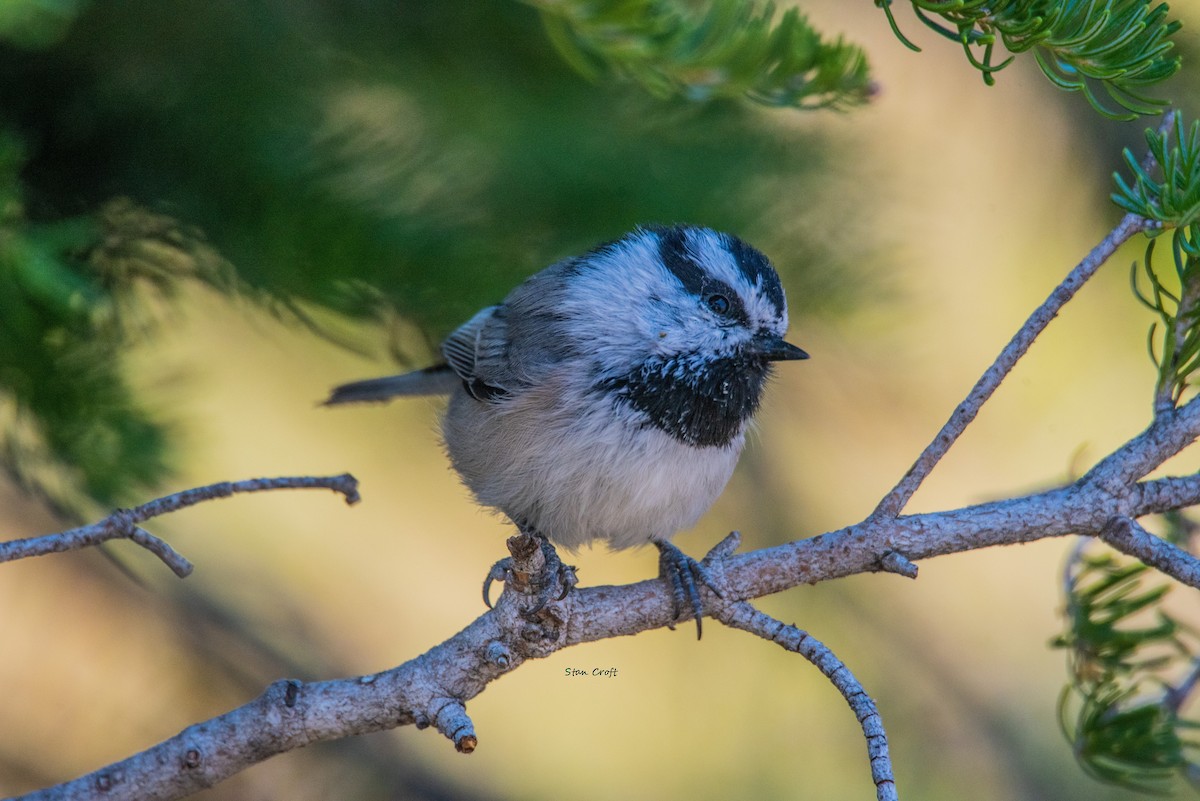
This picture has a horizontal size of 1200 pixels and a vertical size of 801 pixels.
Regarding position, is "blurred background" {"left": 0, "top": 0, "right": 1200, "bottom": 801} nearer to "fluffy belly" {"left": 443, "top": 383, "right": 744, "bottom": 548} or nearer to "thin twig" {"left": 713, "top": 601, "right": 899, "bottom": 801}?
"fluffy belly" {"left": 443, "top": 383, "right": 744, "bottom": 548}

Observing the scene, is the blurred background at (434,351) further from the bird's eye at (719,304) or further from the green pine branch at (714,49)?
the green pine branch at (714,49)

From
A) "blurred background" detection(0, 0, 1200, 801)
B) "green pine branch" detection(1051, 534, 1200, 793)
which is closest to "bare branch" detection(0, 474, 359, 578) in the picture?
"blurred background" detection(0, 0, 1200, 801)

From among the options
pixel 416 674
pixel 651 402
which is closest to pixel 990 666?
pixel 651 402

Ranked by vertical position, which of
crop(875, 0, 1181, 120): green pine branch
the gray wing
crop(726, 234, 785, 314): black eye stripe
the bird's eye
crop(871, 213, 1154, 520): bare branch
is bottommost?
crop(871, 213, 1154, 520): bare branch

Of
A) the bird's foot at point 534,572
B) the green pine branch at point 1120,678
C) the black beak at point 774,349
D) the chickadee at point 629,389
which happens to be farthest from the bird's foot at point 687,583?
the green pine branch at point 1120,678

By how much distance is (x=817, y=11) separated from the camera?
1.62 metres

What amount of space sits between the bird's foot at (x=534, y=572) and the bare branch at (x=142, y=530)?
0.20m

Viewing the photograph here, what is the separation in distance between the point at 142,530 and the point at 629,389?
0.81 meters

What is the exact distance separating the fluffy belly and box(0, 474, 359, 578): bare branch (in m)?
0.62

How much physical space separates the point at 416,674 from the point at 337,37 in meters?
0.70

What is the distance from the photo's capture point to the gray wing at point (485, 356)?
1.71 m

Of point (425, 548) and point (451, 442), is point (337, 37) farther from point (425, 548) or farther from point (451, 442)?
point (425, 548)

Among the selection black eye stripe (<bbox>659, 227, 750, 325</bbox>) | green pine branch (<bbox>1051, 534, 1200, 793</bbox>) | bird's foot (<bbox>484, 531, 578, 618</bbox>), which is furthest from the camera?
black eye stripe (<bbox>659, 227, 750, 325</bbox>)

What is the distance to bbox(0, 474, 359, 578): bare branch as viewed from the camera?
819mm
